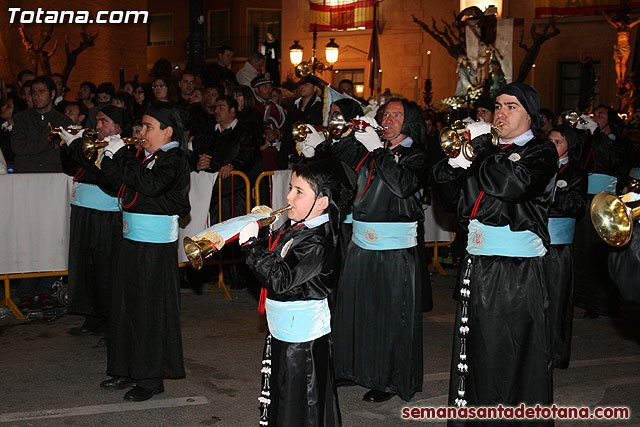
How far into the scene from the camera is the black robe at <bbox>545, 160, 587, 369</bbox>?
654 cm

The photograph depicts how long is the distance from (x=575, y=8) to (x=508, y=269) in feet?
74.1

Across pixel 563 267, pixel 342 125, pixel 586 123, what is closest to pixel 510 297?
pixel 342 125

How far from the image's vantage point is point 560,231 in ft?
22.2

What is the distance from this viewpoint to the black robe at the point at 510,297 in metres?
4.45

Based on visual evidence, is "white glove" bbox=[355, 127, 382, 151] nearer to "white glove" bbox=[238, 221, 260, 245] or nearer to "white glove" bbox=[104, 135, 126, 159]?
"white glove" bbox=[104, 135, 126, 159]

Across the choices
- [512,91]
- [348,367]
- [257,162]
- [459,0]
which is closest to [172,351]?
[348,367]

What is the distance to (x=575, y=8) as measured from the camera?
24.8 meters

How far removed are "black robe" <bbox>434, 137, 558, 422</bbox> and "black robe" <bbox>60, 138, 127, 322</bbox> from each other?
370 cm

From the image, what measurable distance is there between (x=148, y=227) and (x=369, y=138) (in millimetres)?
1750

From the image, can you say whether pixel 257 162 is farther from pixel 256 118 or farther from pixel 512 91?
pixel 512 91

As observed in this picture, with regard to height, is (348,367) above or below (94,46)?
below

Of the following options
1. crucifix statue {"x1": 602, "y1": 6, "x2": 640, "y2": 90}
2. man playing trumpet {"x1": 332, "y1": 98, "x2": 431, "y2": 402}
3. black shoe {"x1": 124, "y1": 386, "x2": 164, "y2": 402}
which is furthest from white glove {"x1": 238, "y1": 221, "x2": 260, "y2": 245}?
crucifix statue {"x1": 602, "y1": 6, "x2": 640, "y2": 90}

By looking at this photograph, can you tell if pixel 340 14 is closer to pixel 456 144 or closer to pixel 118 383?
pixel 118 383

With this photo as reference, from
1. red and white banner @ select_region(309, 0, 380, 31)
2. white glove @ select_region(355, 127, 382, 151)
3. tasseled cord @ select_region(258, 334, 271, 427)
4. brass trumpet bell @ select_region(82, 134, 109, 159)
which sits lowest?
tasseled cord @ select_region(258, 334, 271, 427)
